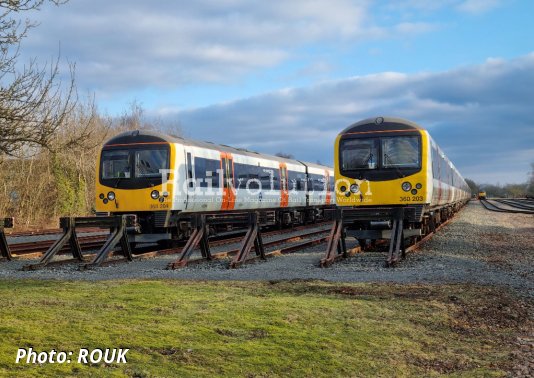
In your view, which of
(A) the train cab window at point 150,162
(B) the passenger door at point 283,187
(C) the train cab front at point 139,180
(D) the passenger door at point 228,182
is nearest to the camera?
(C) the train cab front at point 139,180

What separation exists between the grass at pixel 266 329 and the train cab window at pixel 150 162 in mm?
7087

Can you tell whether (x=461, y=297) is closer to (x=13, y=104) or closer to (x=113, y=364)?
(x=113, y=364)

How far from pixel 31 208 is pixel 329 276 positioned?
2221cm

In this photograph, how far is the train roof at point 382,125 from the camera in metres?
14.1

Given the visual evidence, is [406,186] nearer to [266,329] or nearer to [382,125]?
[382,125]

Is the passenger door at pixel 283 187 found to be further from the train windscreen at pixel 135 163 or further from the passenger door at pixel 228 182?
the train windscreen at pixel 135 163

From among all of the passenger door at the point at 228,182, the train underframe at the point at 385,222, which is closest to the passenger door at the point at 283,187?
the passenger door at the point at 228,182

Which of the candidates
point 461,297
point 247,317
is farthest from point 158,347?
point 461,297

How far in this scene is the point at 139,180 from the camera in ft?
50.2

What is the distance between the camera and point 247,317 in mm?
6336

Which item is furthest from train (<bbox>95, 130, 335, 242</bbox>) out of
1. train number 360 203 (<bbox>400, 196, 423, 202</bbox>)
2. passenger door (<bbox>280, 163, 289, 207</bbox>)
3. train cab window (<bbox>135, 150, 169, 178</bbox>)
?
passenger door (<bbox>280, 163, 289, 207</bbox>)

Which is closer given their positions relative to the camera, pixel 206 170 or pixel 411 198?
pixel 411 198

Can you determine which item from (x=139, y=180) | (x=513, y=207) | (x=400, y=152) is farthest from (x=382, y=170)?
(x=513, y=207)

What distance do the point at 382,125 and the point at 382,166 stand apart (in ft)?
3.39
